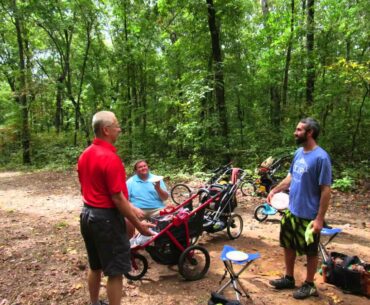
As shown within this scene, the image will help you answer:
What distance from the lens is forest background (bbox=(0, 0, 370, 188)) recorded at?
10.4 meters

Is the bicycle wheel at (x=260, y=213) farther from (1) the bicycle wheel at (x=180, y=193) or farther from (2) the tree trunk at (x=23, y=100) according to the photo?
(2) the tree trunk at (x=23, y=100)

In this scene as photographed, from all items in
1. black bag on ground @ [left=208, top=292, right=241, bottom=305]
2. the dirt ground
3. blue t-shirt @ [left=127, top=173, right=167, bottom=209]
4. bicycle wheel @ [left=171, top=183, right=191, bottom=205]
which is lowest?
the dirt ground

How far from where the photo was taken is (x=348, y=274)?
3.48 meters

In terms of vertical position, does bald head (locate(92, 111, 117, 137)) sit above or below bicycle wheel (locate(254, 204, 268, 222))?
above

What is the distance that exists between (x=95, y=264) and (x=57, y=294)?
116 cm

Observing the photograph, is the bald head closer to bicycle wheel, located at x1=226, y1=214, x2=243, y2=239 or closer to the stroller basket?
the stroller basket

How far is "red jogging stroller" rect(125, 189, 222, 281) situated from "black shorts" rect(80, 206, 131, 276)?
1.16 m

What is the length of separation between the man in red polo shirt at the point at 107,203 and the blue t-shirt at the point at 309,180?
1.65m

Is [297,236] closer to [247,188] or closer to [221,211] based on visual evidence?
[221,211]

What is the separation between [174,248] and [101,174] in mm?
1830

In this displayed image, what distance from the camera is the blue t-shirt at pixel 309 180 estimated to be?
3.09m

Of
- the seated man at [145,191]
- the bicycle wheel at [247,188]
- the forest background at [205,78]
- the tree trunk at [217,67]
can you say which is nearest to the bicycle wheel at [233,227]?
the seated man at [145,191]

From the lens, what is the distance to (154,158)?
1373 cm

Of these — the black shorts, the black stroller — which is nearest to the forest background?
the black stroller
